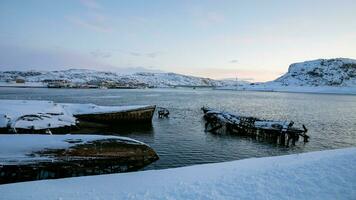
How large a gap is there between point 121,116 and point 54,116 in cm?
1044

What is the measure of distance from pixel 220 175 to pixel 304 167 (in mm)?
3427

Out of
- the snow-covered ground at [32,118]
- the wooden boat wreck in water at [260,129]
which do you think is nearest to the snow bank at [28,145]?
the snow-covered ground at [32,118]

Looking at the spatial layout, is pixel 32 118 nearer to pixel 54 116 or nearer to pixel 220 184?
pixel 54 116

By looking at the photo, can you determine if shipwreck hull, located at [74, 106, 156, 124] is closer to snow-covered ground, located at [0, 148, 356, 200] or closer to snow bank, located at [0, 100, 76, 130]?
snow bank, located at [0, 100, 76, 130]

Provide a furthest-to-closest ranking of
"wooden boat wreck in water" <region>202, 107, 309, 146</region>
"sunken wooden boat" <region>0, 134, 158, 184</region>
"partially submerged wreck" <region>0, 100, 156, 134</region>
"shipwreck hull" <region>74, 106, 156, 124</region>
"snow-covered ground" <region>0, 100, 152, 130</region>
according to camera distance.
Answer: "shipwreck hull" <region>74, 106, 156, 124</region> → "wooden boat wreck in water" <region>202, 107, 309, 146</region> → "partially submerged wreck" <region>0, 100, 156, 134</region> → "snow-covered ground" <region>0, 100, 152, 130</region> → "sunken wooden boat" <region>0, 134, 158, 184</region>

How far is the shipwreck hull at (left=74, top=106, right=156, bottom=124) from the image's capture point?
3741 centimetres

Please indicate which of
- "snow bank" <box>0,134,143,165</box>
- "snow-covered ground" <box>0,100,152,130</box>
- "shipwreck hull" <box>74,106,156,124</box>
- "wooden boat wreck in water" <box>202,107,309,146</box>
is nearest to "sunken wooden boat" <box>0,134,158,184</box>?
"snow bank" <box>0,134,143,165</box>

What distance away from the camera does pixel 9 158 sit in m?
15.1

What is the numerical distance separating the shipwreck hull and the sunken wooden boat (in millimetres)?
19821

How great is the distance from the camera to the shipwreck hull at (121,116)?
37.4 metres

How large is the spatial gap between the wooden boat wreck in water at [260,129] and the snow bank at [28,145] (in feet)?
64.2

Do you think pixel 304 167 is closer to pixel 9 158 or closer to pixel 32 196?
pixel 32 196

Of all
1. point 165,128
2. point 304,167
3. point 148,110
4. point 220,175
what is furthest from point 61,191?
point 148,110

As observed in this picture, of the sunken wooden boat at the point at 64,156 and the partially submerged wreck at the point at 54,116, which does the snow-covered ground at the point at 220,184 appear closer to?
the sunken wooden boat at the point at 64,156
